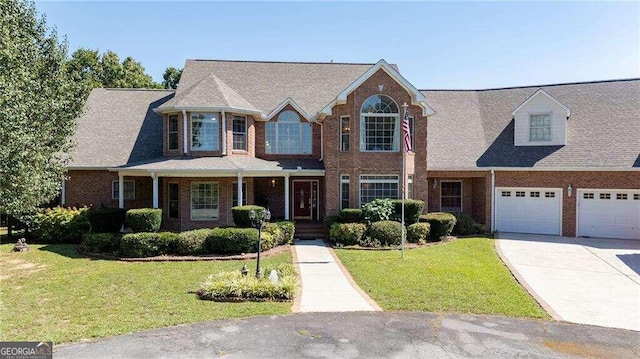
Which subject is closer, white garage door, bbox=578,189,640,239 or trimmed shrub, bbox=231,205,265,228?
trimmed shrub, bbox=231,205,265,228

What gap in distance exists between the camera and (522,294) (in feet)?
36.6

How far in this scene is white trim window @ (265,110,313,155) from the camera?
22.1 meters

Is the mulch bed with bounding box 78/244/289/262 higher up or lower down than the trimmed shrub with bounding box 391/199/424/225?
lower down

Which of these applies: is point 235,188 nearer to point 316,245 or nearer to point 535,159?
point 316,245

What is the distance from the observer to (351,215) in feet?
60.8

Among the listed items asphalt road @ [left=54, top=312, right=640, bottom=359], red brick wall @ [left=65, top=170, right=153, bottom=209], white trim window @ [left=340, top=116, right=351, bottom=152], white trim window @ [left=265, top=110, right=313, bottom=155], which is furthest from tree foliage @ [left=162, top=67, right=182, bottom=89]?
asphalt road @ [left=54, top=312, right=640, bottom=359]

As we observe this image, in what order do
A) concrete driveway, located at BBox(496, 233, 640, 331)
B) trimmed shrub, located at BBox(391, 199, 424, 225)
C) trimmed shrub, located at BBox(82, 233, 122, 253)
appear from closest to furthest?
concrete driveway, located at BBox(496, 233, 640, 331) → trimmed shrub, located at BBox(82, 233, 122, 253) → trimmed shrub, located at BBox(391, 199, 424, 225)

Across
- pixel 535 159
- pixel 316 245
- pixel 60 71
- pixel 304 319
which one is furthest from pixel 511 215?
pixel 60 71

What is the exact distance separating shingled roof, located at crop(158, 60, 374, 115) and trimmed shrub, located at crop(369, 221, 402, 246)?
28.4 feet

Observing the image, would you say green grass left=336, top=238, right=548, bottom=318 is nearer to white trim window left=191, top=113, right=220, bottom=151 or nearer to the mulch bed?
the mulch bed

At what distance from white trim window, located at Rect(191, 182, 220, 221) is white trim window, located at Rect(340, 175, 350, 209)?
612cm

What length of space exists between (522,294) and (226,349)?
8.23 metres

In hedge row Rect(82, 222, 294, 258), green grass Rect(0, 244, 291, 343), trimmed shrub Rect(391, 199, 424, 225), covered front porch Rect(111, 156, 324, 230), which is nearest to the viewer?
green grass Rect(0, 244, 291, 343)

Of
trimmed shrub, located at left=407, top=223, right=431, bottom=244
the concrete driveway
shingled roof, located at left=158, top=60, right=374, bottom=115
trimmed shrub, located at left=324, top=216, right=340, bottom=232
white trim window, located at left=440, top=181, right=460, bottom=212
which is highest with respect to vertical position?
shingled roof, located at left=158, top=60, right=374, bottom=115
